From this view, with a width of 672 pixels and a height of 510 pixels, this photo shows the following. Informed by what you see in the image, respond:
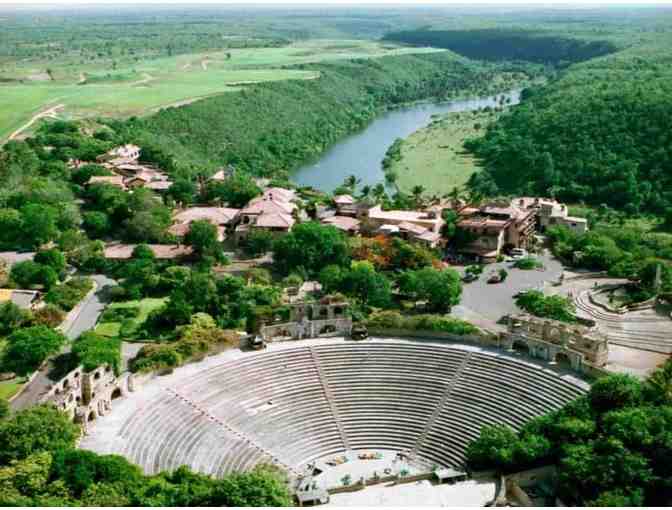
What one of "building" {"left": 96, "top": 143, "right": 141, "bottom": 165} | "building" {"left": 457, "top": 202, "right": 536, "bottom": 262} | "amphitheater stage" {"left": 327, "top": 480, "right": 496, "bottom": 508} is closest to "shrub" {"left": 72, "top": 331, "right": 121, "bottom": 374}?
"amphitheater stage" {"left": 327, "top": 480, "right": 496, "bottom": 508}

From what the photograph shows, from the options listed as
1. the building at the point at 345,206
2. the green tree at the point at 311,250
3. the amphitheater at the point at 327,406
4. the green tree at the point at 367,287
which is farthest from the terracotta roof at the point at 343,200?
the amphitheater at the point at 327,406

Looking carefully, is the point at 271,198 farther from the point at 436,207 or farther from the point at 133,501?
the point at 133,501

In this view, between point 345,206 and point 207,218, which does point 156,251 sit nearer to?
point 207,218

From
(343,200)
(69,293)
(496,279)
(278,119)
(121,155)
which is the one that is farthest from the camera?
(278,119)

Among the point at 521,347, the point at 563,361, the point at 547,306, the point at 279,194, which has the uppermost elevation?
the point at 563,361

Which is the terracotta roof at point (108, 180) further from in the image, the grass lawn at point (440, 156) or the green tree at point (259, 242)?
the grass lawn at point (440, 156)

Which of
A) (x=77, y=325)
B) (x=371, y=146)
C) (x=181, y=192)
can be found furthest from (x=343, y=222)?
(x=371, y=146)
